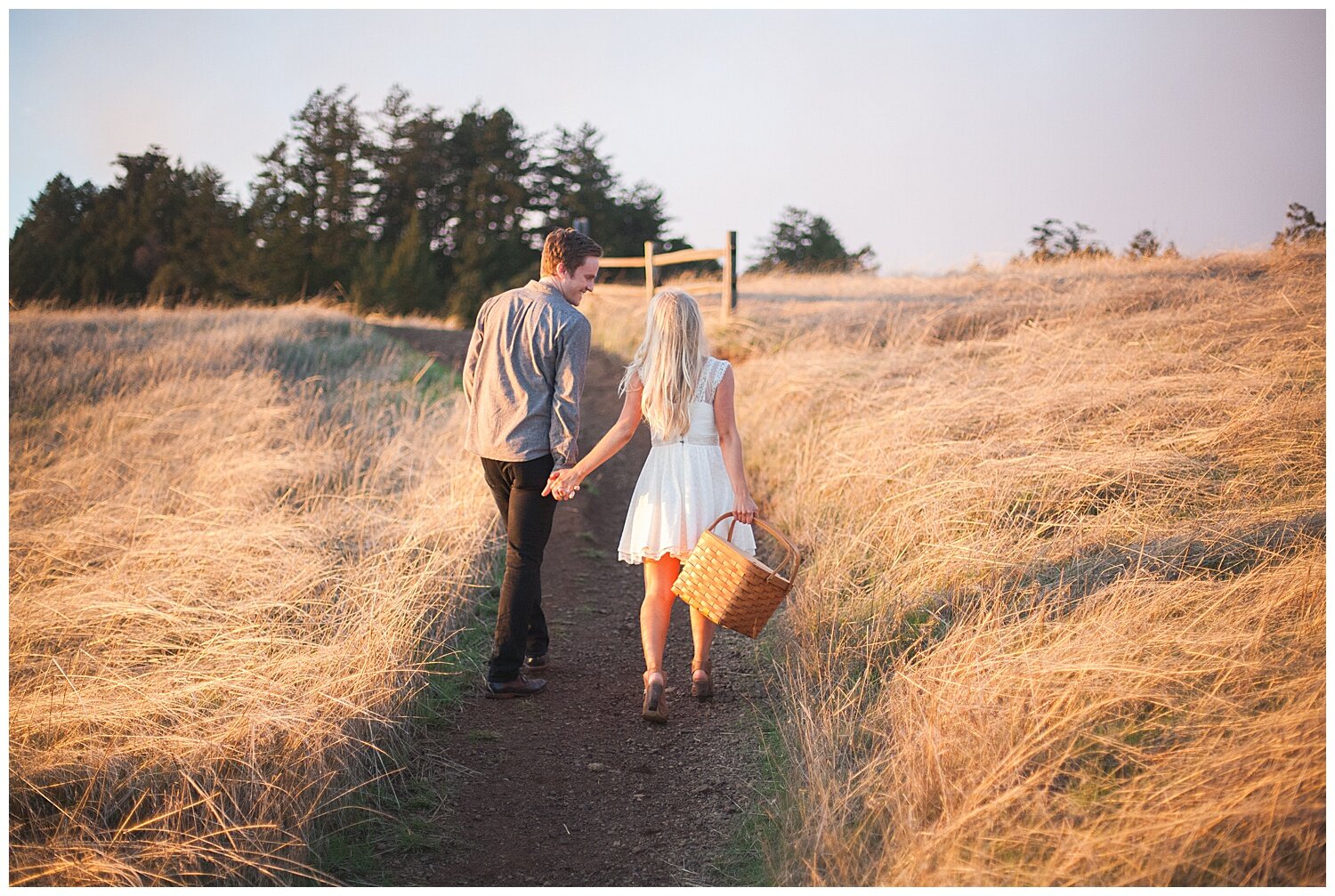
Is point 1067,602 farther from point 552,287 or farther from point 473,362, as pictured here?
point 473,362

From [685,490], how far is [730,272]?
8137mm

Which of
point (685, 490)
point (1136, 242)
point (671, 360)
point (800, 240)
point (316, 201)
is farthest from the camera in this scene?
point (800, 240)

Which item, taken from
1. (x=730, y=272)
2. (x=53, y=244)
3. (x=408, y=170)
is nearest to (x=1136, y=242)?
(x=730, y=272)

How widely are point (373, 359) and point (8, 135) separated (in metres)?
8.55

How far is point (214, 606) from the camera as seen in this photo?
4.55 m

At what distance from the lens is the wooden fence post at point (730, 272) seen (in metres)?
11.4

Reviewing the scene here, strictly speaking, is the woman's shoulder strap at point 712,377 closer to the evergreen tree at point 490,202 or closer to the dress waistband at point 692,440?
the dress waistband at point 692,440

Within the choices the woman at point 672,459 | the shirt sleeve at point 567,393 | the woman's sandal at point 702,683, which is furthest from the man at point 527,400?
the woman's sandal at point 702,683

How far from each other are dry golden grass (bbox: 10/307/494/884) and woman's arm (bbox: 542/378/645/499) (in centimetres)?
102

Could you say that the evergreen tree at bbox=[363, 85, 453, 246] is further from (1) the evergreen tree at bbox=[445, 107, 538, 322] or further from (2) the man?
(2) the man

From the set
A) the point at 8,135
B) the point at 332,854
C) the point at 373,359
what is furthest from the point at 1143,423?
the point at 373,359

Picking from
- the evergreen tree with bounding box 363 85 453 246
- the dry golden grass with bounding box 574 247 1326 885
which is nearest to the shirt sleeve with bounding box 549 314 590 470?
the dry golden grass with bounding box 574 247 1326 885

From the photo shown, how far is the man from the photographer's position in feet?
12.6

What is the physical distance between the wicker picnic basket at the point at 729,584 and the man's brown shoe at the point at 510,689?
0.95m
